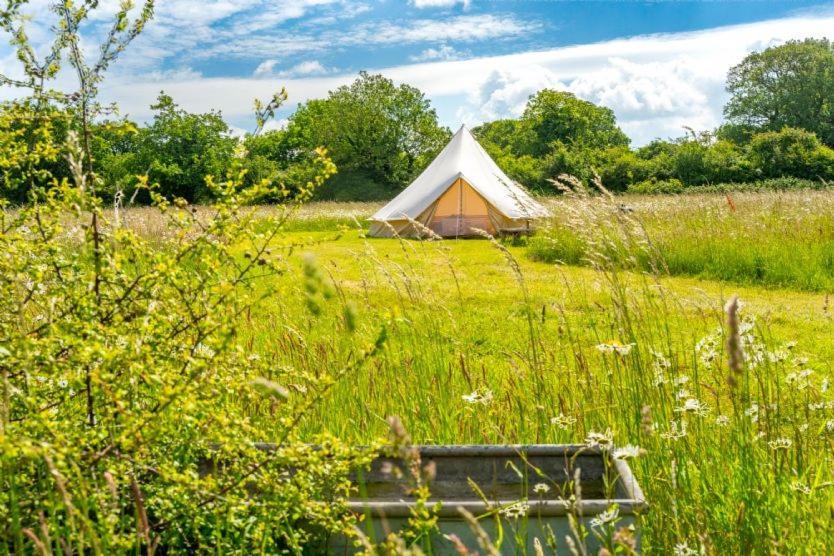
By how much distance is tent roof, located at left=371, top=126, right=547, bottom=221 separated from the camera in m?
16.0

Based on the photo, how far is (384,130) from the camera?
124 feet

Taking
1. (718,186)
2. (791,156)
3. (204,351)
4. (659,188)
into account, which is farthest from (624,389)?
(791,156)

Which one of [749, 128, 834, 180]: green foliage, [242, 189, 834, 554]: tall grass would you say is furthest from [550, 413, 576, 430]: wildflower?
[749, 128, 834, 180]: green foliage

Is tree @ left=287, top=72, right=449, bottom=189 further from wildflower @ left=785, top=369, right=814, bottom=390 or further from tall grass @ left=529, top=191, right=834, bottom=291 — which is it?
wildflower @ left=785, top=369, right=814, bottom=390

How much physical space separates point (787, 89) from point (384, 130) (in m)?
24.0

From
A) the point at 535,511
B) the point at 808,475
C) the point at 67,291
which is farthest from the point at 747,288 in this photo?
the point at 67,291

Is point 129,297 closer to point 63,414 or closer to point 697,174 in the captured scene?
point 63,414

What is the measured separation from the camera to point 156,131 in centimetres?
3534

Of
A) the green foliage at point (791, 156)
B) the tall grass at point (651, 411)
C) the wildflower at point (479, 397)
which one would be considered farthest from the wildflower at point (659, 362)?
the green foliage at point (791, 156)

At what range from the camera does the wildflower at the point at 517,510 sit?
2094 mm

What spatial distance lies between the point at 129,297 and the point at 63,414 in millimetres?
377

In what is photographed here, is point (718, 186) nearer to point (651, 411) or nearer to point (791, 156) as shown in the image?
point (791, 156)

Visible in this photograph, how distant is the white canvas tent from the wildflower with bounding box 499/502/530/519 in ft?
43.4

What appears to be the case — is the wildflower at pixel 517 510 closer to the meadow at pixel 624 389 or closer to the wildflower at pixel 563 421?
the meadow at pixel 624 389
